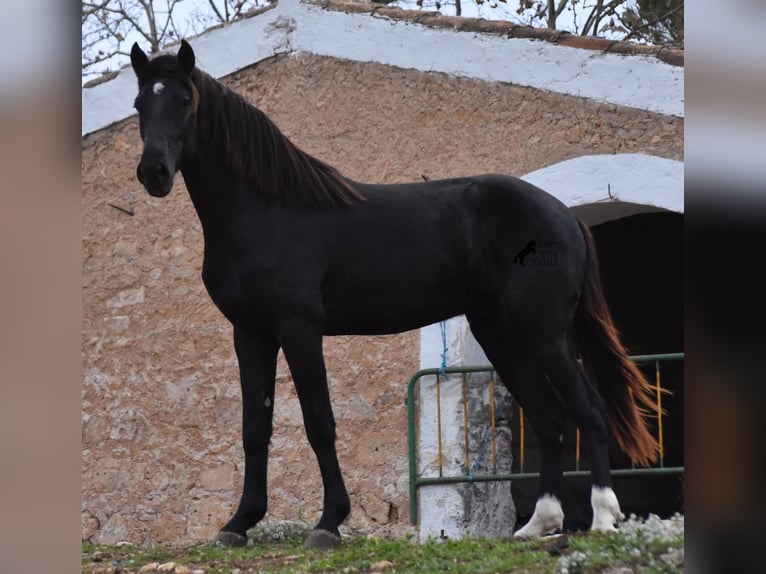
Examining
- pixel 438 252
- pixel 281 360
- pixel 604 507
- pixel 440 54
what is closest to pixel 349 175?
pixel 440 54

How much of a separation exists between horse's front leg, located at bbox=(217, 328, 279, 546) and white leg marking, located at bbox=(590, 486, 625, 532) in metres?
1.36

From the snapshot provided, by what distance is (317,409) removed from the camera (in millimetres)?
4602

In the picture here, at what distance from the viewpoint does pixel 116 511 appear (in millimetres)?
6809

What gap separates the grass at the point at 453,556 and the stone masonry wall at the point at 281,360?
62.3 inches

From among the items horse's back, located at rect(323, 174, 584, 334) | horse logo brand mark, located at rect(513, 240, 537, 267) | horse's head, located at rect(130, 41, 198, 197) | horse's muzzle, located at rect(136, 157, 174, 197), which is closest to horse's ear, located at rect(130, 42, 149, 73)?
horse's head, located at rect(130, 41, 198, 197)

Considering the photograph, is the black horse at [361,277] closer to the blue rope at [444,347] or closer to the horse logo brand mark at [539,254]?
the horse logo brand mark at [539,254]

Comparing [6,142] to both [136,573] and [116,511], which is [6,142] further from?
[116,511]

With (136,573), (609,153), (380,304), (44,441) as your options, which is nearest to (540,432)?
(380,304)

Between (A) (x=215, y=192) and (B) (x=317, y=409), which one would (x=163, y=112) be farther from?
(B) (x=317, y=409)

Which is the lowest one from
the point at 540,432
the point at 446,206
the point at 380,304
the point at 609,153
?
the point at 540,432

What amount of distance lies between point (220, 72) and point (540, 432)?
3336 millimetres

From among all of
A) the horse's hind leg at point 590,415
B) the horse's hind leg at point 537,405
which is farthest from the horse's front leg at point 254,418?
the horse's hind leg at point 590,415

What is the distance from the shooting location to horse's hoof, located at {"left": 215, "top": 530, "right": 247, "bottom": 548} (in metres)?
4.71

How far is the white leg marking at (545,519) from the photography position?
469 cm
